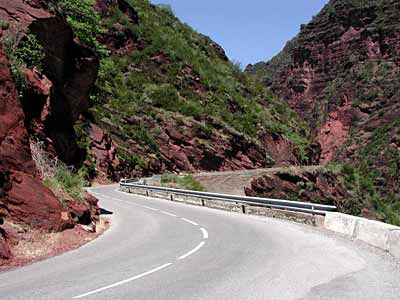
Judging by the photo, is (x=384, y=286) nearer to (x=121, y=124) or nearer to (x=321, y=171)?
(x=321, y=171)

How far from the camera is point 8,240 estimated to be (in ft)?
35.6

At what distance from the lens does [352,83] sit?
114188 mm

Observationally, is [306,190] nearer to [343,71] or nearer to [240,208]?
[240,208]

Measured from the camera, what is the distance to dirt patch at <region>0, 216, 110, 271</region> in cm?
1039

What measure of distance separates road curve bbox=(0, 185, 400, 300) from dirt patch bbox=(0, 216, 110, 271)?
1.14 feet

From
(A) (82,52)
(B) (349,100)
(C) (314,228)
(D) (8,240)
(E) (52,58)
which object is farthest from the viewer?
(B) (349,100)

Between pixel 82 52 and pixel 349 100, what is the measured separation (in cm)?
9049

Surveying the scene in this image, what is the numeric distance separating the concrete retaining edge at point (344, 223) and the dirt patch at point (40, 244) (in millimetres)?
6867

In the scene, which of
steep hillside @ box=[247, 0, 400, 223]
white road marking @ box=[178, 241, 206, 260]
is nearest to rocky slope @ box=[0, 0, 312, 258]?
white road marking @ box=[178, 241, 206, 260]

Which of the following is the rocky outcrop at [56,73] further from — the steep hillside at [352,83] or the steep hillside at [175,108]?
the steep hillside at [352,83]

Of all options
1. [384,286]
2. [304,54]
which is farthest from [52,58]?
[304,54]

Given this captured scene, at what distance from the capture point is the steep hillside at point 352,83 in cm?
8469

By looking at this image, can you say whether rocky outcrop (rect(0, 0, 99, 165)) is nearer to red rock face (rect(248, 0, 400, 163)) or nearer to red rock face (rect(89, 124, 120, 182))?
red rock face (rect(89, 124, 120, 182))

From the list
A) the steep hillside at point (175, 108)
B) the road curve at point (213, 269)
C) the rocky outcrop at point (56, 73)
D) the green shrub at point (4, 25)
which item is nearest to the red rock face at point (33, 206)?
the road curve at point (213, 269)
